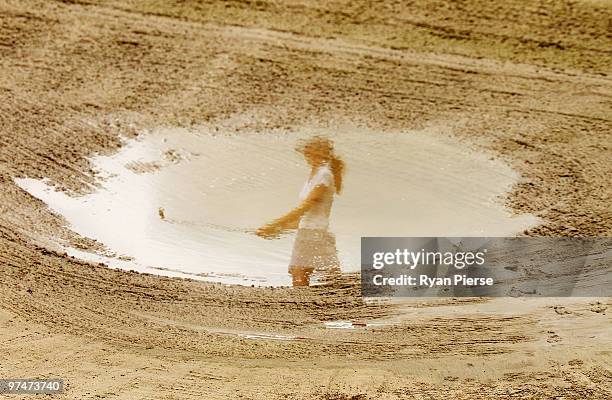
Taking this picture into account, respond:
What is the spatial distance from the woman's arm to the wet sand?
0.35m

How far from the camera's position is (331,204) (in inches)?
168

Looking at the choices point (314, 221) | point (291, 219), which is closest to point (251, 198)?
point (291, 219)

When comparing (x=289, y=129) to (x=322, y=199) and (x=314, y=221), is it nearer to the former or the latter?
(x=322, y=199)

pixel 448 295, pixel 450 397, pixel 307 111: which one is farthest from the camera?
pixel 307 111

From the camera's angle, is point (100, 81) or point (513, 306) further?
point (100, 81)

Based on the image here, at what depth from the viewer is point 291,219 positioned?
13.9ft

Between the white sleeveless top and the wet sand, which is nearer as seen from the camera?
the wet sand

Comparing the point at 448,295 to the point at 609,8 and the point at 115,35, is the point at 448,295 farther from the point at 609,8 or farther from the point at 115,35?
the point at 115,35

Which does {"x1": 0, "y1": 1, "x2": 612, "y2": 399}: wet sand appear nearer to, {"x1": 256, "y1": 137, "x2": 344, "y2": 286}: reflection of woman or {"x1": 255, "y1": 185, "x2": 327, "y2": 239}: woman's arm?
{"x1": 256, "y1": 137, "x2": 344, "y2": 286}: reflection of woman

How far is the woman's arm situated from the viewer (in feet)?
13.9

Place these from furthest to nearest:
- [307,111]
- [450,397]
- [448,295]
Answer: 1. [307,111]
2. [448,295]
3. [450,397]

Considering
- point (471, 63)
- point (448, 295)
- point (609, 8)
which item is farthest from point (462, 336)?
point (609, 8)

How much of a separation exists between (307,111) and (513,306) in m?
1.59

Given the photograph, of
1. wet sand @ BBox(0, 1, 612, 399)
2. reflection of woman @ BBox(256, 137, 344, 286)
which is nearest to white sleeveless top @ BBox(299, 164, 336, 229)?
reflection of woman @ BBox(256, 137, 344, 286)
